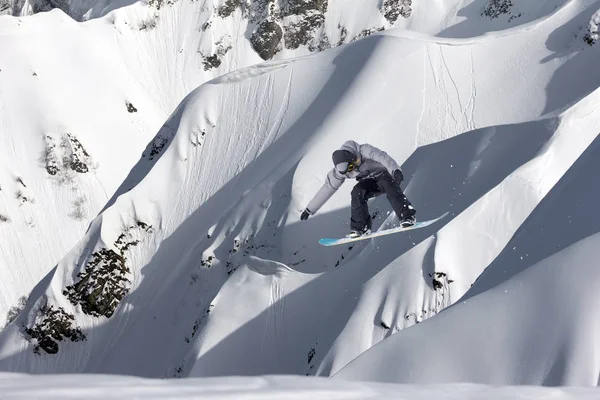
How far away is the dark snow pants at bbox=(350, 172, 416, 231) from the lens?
14.9 m

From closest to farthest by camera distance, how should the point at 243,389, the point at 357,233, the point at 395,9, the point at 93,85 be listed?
the point at 243,389
the point at 357,233
the point at 93,85
the point at 395,9

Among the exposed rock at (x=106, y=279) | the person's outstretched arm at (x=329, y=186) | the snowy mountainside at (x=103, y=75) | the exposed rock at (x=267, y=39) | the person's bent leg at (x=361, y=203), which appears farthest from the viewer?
the exposed rock at (x=267, y=39)

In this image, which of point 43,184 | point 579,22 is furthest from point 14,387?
point 43,184

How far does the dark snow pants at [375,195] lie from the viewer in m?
14.9

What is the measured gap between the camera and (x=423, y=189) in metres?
23.2

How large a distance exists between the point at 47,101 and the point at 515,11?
37761mm

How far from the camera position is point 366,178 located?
15.4m

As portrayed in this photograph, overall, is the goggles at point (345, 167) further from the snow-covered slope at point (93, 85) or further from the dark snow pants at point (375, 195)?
the snow-covered slope at point (93, 85)

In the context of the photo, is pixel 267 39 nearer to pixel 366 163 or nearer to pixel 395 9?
pixel 395 9

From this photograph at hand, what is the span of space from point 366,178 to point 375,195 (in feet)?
1.96

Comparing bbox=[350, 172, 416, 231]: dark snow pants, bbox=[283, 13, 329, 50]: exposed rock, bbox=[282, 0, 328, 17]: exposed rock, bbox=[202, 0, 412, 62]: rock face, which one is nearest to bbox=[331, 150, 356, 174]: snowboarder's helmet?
bbox=[350, 172, 416, 231]: dark snow pants

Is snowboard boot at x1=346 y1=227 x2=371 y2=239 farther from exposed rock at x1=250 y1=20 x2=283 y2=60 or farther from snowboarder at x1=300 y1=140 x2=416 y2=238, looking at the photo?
exposed rock at x1=250 y1=20 x2=283 y2=60

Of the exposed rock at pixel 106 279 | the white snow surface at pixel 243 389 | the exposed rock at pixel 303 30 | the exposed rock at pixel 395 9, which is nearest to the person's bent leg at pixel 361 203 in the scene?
the white snow surface at pixel 243 389

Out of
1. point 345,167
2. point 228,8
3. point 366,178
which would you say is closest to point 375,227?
point 366,178
